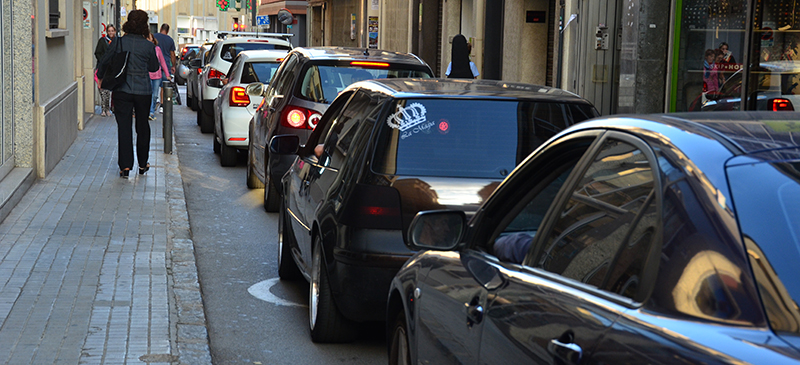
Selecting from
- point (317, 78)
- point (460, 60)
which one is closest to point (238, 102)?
point (460, 60)

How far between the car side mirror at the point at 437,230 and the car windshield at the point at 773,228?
1.42 m

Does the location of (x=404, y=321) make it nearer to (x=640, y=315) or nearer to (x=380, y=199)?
(x=380, y=199)

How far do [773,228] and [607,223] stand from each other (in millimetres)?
602

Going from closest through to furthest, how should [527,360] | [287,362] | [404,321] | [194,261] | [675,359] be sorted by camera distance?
[675,359]
[527,360]
[404,321]
[287,362]
[194,261]

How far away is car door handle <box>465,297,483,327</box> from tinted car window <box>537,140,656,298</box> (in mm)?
292

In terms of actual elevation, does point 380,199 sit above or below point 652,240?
below

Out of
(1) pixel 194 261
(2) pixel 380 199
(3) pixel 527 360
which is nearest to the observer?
(3) pixel 527 360

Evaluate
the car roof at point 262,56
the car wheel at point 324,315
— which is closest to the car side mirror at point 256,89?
the car roof at point 262,56

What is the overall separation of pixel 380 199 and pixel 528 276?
2282 mm

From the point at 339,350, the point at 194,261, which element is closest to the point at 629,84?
the point at 194,261

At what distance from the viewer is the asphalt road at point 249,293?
5625 millimetres

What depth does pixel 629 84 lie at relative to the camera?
14500 mm

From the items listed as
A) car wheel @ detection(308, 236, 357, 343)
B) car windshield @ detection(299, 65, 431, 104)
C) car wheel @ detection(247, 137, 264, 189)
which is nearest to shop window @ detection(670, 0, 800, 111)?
car windshield @ detection(299, 65, 431, 104)

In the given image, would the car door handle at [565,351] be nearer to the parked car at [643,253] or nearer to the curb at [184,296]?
the parked car at [643,253]
